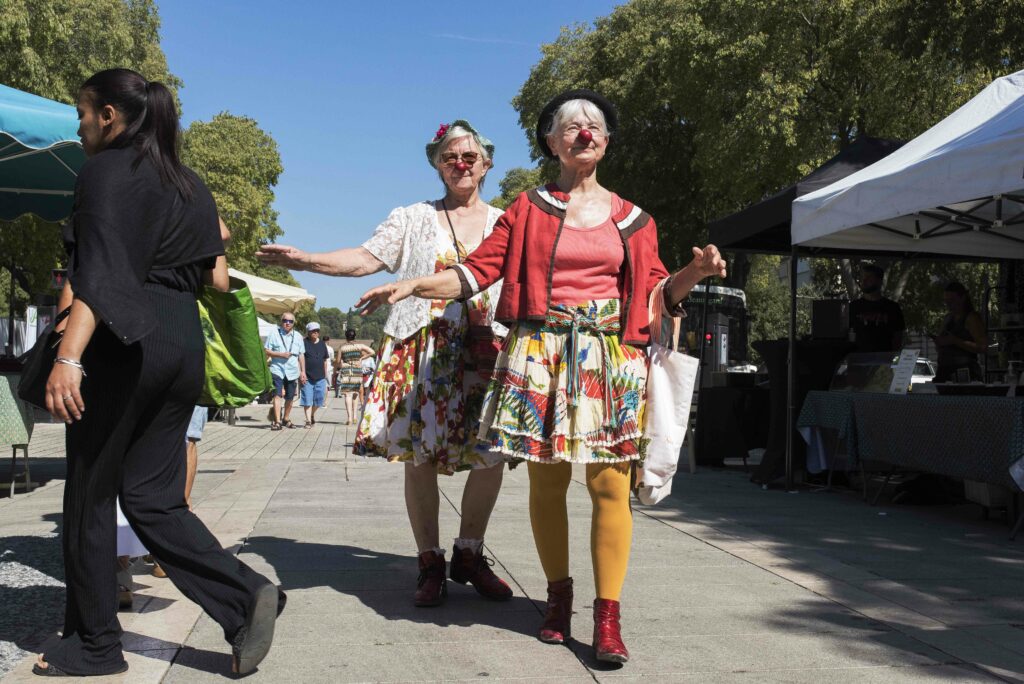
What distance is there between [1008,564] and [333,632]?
12.5ft

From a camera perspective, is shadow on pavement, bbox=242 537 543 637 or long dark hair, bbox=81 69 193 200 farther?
shadow on pavement, bbox=242 537 543 637

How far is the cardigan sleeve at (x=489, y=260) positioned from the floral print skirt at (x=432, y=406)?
525mm

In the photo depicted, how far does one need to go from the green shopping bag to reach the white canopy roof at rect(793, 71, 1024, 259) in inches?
185

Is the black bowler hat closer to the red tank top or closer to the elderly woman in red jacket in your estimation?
the elderly woman in red jacket

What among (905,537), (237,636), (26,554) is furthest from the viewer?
(905,537)

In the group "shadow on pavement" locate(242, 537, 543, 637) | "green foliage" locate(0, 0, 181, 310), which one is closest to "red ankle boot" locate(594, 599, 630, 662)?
"shadow on pavement" locate(242, 537, 543, 637)

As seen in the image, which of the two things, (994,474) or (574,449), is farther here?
(994,474)

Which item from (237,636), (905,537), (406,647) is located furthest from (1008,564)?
(237,636)

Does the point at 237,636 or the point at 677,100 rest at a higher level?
the point at 677,100

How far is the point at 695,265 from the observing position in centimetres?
367

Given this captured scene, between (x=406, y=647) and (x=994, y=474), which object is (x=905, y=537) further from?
(x=406, y=647)

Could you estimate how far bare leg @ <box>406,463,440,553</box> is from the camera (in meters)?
4.50

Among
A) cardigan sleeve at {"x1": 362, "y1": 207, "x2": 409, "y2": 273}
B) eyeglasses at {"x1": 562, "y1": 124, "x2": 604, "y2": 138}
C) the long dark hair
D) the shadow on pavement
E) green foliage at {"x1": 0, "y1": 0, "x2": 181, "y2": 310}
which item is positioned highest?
green foliage at {"x1": 0, "y1": 0, "x2": 181, "y2": 310}

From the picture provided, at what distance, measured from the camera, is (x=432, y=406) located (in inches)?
173
